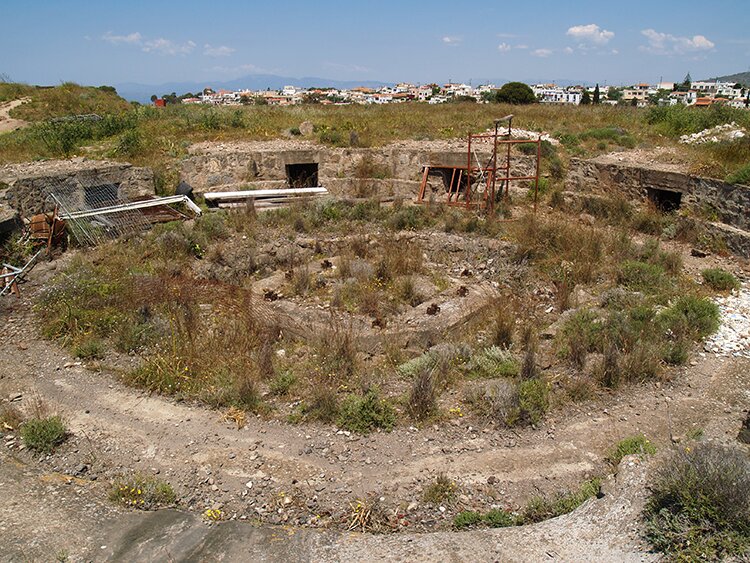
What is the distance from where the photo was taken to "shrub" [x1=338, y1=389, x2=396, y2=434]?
21.5 ft

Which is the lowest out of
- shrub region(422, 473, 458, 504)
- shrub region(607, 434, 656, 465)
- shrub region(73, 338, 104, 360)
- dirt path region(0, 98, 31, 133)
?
shrub region(422, 473, 458, 504)

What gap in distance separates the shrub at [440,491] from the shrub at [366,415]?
1.11 meters

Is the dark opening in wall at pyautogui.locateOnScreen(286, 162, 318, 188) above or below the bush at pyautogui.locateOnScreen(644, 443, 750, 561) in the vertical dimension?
above

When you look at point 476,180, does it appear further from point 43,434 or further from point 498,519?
point 43,434

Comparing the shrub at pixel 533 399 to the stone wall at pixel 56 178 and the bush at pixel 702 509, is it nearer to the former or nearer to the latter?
the bush at pixel 702 509

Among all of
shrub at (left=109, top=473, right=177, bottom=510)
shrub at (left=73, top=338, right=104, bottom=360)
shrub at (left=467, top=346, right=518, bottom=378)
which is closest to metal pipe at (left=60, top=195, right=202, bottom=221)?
shrub at (left=73, top=338, right=104, bottom=360)

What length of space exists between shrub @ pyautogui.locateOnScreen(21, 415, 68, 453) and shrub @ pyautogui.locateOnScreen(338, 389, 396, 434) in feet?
10.7

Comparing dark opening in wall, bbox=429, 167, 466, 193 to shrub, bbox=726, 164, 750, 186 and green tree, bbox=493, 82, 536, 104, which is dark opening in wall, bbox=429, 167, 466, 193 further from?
green tree, bbox=493, 82, 536, 104

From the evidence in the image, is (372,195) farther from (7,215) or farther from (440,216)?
(7,215)

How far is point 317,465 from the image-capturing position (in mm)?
5977

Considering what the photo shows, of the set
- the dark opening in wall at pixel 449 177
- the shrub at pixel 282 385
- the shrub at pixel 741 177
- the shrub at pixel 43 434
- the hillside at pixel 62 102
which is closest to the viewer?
the shrub at pixel 43 434

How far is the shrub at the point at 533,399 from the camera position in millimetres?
6656

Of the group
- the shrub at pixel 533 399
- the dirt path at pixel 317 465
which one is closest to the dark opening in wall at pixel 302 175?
the dirt path at pixel 317 465

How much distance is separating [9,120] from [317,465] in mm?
21982
